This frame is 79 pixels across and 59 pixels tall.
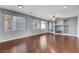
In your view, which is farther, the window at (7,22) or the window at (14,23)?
the window at (14,23)

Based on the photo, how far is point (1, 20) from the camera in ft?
22.6

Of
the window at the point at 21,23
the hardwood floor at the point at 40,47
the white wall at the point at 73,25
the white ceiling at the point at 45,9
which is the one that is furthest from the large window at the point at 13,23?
the white wall at the point at 73,25

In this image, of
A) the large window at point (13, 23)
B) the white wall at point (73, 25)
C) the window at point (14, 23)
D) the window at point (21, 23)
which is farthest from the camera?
the white wall at point (73, 25)

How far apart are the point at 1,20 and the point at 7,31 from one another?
103 cm

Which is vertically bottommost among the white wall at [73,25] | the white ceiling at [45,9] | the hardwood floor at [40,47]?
the hardwood floor at [40,47]

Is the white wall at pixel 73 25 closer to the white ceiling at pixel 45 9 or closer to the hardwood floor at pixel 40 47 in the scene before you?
the white ceiling at pixel 45 9

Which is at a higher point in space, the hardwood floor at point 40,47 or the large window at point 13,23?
the large window at point 13,23

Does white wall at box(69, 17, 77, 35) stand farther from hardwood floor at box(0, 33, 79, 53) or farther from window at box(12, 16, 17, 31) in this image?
window at box(12, 16, 17, 31)

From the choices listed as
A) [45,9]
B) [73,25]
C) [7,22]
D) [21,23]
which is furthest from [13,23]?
[73,25]

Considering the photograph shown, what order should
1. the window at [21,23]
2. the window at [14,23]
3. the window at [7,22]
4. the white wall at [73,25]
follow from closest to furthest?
the window at [7,22] < the window at [14,23] < the window at [21,23] < the white wall at [73,25]
